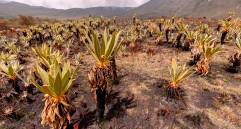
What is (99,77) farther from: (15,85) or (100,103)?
Answer: (15,85)

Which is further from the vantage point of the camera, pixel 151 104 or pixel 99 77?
pixel 151 104

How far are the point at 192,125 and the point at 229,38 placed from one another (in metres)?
14.1

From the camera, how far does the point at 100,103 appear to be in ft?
38.5

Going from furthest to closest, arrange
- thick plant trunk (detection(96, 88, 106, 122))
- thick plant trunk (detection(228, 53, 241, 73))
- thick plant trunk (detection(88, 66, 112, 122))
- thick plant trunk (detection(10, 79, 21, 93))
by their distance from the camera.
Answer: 1. thick plant trunk (detection(228, 53, 241, 73))
2. thick plant trunk (detection(10, 79, 21, 93))
3. thick plant trunk (detection(96, 88, 106, 122))
4. thick plant trunk (detection(88, 66, 112, 122))

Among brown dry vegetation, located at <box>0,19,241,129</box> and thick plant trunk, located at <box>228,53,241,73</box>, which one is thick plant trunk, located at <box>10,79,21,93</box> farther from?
thick plant trunk, located at <box>228,53,241,73</box>

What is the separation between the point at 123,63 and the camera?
18156mm

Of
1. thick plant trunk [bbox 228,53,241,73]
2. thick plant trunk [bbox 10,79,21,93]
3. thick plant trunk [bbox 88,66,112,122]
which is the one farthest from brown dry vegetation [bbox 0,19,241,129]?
thick plant trunk [bbox 88,66,112,122]

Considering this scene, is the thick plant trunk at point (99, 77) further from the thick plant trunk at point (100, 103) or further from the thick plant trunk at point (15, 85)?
the thick plant trunk at point (15, 85)

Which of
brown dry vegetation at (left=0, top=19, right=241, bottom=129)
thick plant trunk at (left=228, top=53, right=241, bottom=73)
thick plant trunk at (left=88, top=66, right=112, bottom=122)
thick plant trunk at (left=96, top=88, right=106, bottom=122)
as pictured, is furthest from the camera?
thick plant trunk at (left=228, top=53, right=241, bottom=73)

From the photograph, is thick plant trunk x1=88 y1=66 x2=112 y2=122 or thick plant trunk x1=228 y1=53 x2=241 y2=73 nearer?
thick plant trunk x1=88 y1=66 x2=112 y2=122

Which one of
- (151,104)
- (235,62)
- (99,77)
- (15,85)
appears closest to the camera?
(99,77)

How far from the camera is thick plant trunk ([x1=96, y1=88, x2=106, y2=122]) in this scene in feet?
37.5

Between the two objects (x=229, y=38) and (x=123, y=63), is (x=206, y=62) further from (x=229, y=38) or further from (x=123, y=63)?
(x=229, y=38)

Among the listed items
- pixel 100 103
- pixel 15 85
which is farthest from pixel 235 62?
pixel 15 85
